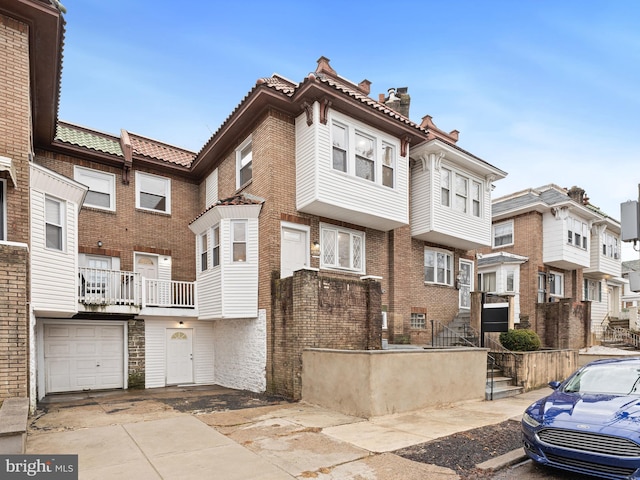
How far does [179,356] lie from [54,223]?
6705mm

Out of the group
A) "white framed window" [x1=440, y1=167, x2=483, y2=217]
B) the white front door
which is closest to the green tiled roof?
the white front door

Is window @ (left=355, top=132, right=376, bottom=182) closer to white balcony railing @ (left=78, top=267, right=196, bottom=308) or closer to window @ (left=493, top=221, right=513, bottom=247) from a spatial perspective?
white balcony railing @ (left=78, top=267, right=196, bottom=308)

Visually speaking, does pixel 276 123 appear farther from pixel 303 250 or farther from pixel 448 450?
pixel 448 450

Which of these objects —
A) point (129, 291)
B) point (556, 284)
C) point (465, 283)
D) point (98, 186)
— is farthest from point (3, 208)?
point (556, 284)

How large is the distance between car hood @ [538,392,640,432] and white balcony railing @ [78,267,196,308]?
37.5ft

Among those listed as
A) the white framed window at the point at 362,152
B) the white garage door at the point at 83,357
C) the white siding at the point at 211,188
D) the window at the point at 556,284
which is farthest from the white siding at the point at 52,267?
the window at the point at 556,284

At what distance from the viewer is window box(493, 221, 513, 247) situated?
2433cm

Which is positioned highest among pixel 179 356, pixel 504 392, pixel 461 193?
pixel 461 193

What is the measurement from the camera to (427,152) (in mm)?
15883

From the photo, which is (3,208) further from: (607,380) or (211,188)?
(607,380)

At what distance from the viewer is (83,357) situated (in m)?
13.2

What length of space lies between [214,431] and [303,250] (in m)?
6.59

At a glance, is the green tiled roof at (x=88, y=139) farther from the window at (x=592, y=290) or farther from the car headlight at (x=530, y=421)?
the window at (x=592, y=290)

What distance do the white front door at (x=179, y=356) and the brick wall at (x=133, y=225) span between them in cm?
236
